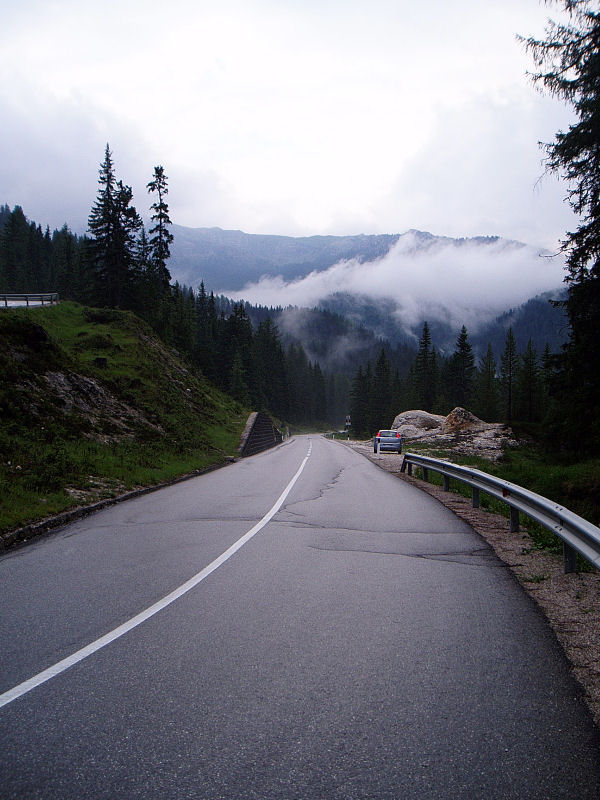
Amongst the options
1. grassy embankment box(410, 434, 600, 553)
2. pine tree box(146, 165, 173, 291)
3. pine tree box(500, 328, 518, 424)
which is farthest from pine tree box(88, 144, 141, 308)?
pine tree box(500, 328, 518, 424)

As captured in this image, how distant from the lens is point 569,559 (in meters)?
6.32

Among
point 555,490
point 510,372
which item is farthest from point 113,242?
point 510,372

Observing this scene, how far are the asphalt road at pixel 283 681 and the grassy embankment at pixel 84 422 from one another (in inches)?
170

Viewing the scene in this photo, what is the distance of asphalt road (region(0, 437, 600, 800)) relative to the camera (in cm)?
261

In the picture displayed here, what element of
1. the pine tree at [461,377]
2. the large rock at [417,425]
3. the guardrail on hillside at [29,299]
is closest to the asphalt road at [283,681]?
the guardrail on hillside at [29,299]

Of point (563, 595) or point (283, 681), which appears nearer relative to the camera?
point (283, 681)

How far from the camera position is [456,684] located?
357 cm

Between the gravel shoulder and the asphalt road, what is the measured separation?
4.8 inches

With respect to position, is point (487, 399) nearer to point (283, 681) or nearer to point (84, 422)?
point (84, 422)

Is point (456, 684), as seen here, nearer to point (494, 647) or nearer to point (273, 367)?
point (494, 647)

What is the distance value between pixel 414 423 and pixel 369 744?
52325 mm

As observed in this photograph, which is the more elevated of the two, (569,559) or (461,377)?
(461,377)

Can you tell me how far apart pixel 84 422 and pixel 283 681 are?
1675 cm

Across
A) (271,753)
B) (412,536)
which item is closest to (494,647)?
(271,753)
